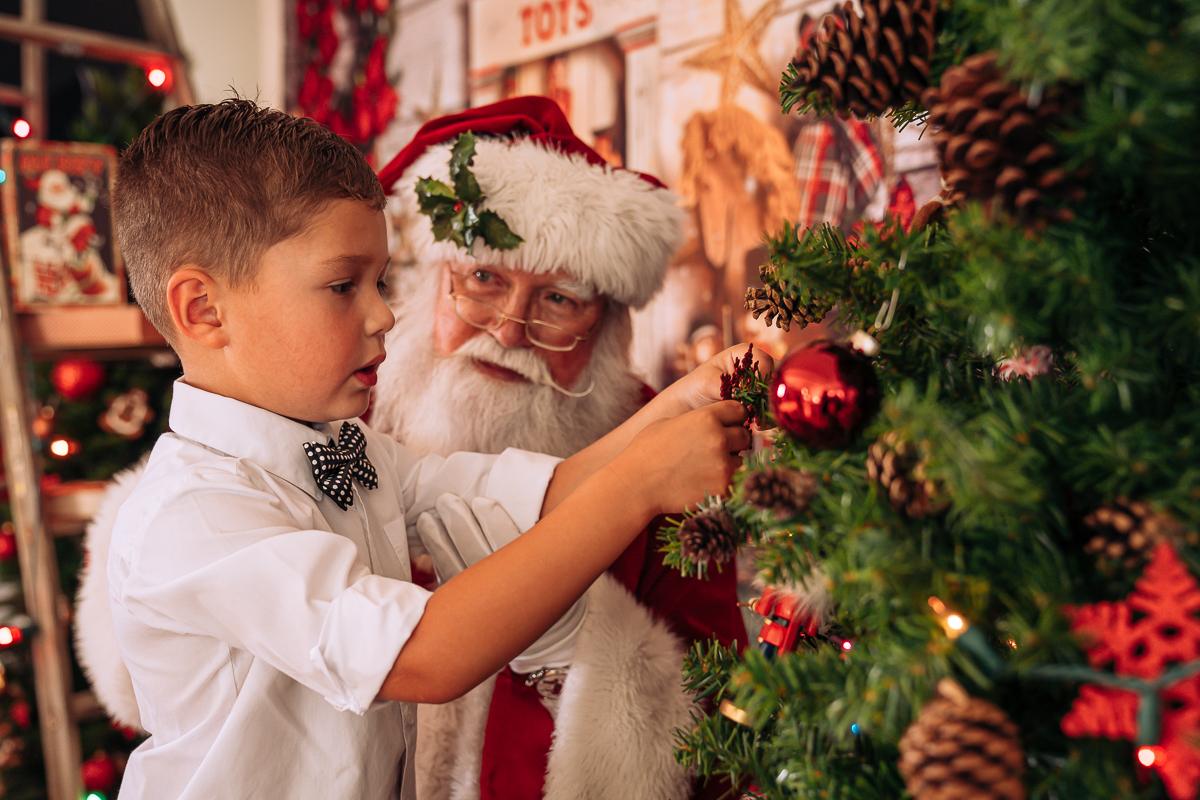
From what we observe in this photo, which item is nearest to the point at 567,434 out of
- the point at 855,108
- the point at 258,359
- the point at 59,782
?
the point at 258,359

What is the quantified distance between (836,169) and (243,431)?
1.12 meters

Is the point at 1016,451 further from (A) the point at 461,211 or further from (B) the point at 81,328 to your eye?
(B) the point at 81,328

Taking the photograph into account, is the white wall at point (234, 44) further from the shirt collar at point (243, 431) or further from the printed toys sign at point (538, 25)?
the shirt collar at point (243, 431)

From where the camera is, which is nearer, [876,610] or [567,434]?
[876,610]

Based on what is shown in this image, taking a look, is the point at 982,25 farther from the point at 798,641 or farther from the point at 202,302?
the point at 202,302

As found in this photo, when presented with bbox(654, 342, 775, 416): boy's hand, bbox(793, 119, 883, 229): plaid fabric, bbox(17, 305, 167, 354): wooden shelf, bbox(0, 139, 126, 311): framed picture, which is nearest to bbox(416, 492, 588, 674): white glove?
bbox(654, 342, 775, 416): boy's hand

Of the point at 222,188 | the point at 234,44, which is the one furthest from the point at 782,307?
the point at 234,44

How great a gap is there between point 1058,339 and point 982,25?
0.18 metres

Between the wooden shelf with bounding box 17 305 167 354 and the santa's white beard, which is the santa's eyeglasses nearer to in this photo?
the santa's white beard

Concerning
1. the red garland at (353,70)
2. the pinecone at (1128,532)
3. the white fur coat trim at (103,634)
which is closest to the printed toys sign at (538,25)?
the red garland at (353,70)

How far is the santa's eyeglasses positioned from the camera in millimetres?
1273

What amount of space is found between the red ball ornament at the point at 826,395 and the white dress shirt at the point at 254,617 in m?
A: 0.32

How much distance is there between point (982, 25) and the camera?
1.37ft

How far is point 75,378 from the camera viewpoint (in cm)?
185
